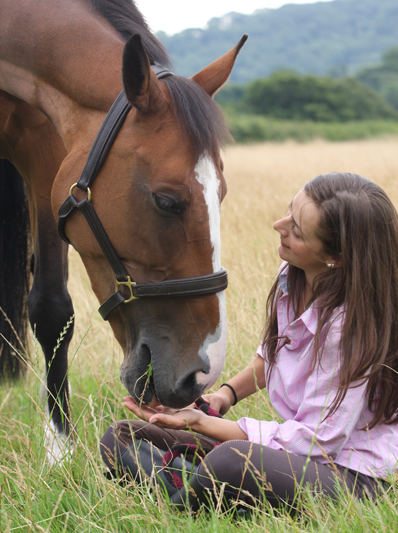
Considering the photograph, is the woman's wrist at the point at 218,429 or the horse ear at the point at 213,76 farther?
the horse ear at the point at 213,76

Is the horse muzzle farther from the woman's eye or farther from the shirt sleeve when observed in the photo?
the woman's eye

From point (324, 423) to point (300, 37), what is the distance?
18814 cm

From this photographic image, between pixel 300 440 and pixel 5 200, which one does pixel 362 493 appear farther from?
pixel 5 200

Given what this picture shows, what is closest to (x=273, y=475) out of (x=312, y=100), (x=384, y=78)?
(x=312, y=100)

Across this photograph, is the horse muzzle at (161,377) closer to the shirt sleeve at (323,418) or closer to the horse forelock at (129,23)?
the shirt sleeve at (323,418)

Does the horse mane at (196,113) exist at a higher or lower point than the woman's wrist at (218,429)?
higher

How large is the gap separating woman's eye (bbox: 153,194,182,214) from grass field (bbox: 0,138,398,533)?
570 mm

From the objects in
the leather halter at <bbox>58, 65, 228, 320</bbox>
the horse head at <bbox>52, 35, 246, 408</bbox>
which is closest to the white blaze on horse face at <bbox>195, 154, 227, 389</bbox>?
the horse head at <bbox>52, 35, 246, 408</bbox>

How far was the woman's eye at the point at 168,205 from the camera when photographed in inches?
68.4

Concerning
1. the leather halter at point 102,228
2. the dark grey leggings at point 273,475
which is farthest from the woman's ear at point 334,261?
the dark grey leggings at point 273,475

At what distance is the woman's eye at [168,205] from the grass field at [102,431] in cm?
57

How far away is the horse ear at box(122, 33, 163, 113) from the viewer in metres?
1.67

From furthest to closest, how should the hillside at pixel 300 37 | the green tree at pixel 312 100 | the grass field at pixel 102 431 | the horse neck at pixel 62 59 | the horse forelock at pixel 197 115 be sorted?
1. the hillside at pixel 300 37
2. the green tree at pixel 312 100
3. the horse neck at pixel 62 59
4. the horse forelock at pixel 197 115
5. the grass field at pixel 102 431

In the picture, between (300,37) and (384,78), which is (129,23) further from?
(300,37)
